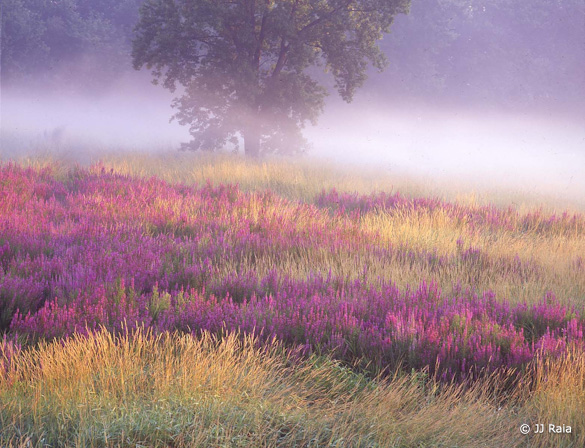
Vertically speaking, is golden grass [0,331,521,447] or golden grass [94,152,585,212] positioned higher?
golden grass [94,152,585,212]

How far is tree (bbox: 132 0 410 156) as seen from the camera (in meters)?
15.9

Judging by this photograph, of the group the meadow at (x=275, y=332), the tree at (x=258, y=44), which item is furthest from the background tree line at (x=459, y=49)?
the meadow at (x=275, y=332)

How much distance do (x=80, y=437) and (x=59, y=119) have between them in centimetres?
3561

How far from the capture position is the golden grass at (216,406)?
2584 millimetres

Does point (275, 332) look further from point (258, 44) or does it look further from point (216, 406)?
point (258, 44)

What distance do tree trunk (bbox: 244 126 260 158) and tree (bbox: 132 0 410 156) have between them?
0.43 metres

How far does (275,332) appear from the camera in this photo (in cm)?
401

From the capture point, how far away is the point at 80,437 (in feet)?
7.98

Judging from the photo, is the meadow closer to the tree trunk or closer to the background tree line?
the tree trunk

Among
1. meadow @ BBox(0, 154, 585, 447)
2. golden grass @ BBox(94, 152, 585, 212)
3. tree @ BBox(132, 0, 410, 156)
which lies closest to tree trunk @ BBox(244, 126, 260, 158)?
tree @ BBox(132, 0, 410, 156)

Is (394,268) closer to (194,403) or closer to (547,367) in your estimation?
(547,367)

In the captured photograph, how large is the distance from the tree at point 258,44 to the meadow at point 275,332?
9483 mm

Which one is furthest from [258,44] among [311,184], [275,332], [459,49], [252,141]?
[459,49]

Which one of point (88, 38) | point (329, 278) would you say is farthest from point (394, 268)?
point (88, 38)
